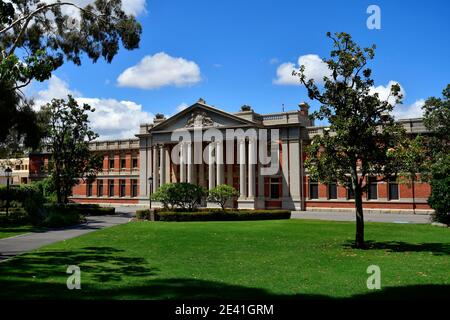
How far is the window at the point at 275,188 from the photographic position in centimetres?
4575

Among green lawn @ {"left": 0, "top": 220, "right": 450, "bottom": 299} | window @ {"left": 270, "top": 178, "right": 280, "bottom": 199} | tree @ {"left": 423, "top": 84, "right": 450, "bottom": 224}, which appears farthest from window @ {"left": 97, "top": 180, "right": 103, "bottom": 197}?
tree @ {"left": 423, "top": 84, "right": 450, "bottom": 224}

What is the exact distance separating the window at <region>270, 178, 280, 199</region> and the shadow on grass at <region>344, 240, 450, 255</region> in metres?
27.3

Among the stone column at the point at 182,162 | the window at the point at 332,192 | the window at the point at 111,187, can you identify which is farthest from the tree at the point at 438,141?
the window at the point at 111,187

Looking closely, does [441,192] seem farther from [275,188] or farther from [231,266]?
[275,188]

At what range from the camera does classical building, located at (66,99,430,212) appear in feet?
135

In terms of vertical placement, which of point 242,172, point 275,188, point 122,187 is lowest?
point 275,188

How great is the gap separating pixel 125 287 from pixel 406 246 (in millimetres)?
12215

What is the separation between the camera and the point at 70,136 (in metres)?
41.0

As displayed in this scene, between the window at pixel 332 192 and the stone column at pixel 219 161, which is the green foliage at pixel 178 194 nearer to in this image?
the stone column at pixel 219 161

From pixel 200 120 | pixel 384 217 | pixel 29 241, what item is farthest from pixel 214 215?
pixel 200 120

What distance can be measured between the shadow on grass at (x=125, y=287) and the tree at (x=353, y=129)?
741 cm

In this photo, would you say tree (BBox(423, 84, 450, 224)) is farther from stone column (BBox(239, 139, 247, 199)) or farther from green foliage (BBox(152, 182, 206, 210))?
stone column (BBox(239, 139, 247, 199))

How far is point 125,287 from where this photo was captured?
9500mm
